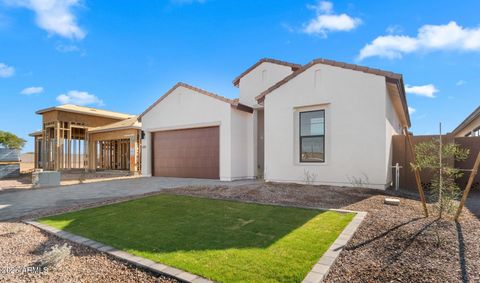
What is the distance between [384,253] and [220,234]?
2.48 metres

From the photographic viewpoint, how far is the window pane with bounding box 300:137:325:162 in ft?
32.7

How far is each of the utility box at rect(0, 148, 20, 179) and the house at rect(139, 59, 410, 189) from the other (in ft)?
34.8

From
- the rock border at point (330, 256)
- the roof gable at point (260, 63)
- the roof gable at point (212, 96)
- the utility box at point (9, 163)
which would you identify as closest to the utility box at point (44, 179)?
the roof gable at point (212, 96)

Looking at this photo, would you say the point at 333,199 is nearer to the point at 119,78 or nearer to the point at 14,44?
the point at 119,78

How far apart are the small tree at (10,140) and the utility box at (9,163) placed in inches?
689

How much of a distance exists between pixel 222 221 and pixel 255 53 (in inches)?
468

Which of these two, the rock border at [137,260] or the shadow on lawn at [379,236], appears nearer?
the rock border at [137,260]

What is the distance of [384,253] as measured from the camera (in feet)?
11.9

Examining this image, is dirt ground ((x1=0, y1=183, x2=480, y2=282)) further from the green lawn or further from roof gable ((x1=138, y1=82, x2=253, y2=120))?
roof gable ((x1=138, y1=82, x2=253, y2=120))

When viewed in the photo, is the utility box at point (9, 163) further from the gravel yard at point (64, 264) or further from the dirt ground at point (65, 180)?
the gravel yard at point (64, 264)

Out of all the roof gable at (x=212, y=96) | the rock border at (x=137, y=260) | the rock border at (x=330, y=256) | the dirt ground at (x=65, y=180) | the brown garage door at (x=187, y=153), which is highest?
the roof gable at (x=212, y=96)

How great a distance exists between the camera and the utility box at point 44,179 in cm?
1198

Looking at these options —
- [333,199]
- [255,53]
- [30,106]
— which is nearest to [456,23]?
[333,199]

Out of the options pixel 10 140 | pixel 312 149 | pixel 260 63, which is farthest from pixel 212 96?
pixel 10 140
